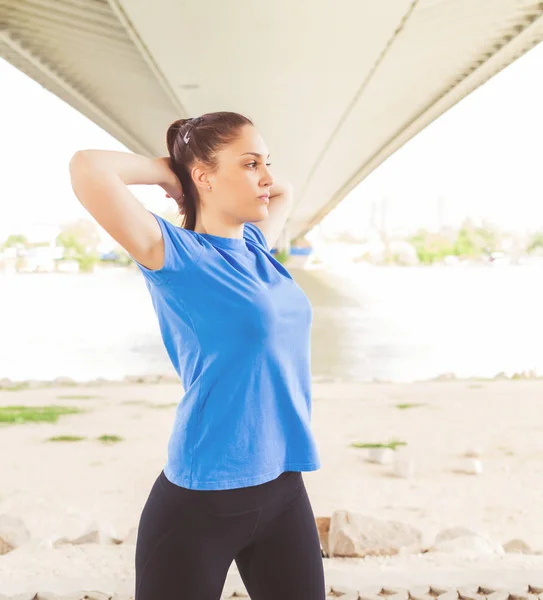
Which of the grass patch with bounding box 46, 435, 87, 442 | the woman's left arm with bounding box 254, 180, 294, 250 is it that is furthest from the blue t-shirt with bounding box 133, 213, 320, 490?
the grass patch with bounding box 46, 435, 87, 442

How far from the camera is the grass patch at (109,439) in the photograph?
449 centimetres

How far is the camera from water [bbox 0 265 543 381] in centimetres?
725

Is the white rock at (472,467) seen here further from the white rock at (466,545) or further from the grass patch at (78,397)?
the grass patch at (78,397)

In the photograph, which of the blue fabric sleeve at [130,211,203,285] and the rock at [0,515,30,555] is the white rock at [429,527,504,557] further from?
the blue fabric sleeve at [130,211,203,285]

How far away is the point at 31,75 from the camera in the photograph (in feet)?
Result: 30.6

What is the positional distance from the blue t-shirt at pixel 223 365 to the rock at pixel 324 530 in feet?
4.69

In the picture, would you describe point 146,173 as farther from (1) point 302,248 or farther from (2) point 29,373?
(1) point 302,248

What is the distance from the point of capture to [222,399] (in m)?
1.34

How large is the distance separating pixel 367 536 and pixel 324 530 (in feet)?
0.60

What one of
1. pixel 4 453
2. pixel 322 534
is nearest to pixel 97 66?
pixel 4 453

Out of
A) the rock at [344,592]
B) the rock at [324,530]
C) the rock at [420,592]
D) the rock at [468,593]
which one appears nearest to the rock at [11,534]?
the rock at [324,530]

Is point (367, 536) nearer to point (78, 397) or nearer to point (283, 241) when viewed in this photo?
point (78, 397)

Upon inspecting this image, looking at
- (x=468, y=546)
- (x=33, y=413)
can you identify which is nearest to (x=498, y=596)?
(x=468, y=546)

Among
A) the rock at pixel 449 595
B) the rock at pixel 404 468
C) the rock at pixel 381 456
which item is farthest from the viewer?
the rock at pixel 381 456
